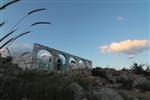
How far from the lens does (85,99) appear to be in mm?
4102

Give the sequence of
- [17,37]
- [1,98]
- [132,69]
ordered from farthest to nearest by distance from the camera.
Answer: [132,69], [1,98], [17,37]

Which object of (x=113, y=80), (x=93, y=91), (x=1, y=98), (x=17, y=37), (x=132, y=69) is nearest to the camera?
(x=17, y=37)

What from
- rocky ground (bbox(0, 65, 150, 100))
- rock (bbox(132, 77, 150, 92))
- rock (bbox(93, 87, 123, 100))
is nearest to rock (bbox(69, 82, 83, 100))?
rocky ground (bbox(0, 65, 150, 100))

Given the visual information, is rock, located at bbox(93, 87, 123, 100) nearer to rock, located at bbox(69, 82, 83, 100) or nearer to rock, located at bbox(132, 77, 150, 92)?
rock, located at bbox(69, 82, 83, 100)

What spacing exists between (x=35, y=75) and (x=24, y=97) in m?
0.93

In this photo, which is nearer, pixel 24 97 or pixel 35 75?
pixel 24 97

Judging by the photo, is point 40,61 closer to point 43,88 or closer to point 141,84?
point 141,84

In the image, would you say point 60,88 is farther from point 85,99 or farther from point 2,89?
point 2,89

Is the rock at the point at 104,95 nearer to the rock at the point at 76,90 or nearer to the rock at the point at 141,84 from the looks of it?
the rock at the point at 76,90

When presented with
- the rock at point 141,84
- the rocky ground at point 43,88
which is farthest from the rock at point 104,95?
the rock at point 141,84

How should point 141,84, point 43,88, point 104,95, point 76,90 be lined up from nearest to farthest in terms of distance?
point 43,88 → point 76,90 → point 104,95 → point 141,84

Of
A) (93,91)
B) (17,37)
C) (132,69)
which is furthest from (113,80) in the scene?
(17,37)

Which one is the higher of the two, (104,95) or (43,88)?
(43,88)

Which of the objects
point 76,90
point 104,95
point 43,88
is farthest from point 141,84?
point 43,88
